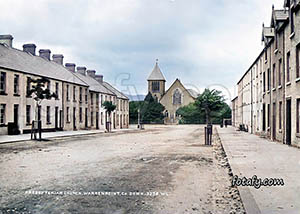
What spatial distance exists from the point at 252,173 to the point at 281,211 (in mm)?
3556

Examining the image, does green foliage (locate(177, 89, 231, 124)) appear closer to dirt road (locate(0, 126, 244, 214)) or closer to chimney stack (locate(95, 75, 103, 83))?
chimney stack (locate(95, 75, 103, 83))

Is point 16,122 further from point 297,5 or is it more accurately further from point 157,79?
point 157,79

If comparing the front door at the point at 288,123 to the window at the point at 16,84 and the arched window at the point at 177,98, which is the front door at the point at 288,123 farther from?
the arched window at the point at 177,98

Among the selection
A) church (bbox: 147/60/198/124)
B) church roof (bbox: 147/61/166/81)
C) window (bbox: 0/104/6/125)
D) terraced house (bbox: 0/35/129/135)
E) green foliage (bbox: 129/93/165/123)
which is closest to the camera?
window (bbox: 0/104/6/125)

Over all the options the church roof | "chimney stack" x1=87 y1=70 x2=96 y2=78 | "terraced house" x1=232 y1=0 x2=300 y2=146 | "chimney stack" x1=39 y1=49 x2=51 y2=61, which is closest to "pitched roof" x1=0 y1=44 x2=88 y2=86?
"chimney stack" x1=39 y1=49 x2=51 y2=61

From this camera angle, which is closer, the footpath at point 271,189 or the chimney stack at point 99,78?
the footpath at point 271,189

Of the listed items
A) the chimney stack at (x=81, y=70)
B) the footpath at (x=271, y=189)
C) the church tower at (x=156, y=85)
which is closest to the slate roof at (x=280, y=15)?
the footpath at (x=271, y=189)

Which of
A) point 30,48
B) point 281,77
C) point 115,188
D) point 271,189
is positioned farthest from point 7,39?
point 271,189

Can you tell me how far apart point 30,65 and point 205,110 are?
18.7 m

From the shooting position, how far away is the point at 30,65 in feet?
111

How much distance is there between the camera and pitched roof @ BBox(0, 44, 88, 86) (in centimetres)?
3039

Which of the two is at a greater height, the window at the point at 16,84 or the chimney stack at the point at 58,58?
the chimney stack at the point at 58,58

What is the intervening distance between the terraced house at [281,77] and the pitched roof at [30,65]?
20160 millimetres

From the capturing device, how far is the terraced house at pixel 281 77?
16.7 metres
